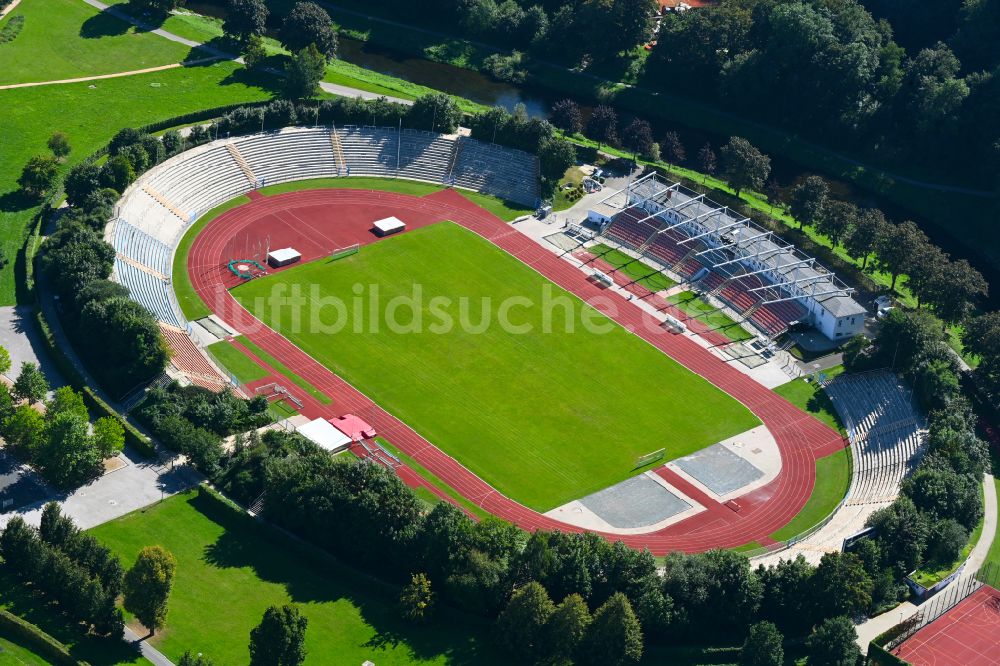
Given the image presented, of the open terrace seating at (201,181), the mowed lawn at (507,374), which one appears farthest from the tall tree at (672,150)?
the open terrace seating at (201,181)

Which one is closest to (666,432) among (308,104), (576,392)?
(576,392)

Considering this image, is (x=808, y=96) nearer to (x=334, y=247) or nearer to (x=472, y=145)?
(x=472, y=145)

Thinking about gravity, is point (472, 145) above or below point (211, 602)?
above

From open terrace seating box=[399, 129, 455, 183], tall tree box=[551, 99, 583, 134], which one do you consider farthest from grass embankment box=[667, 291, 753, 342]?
tall tree box=[551, 99, 583, 134]

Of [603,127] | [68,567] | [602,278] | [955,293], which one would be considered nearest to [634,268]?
[602,278]

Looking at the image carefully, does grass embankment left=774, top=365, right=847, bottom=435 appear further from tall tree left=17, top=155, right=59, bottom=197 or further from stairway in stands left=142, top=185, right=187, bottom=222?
tall tree left=17, top=155, right=59, bottom=197

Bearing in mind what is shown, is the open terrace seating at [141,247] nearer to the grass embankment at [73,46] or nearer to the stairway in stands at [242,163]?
the stairway in stands at [242,163]

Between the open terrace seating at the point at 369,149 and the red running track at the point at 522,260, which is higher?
the open terrace seating at the point at 369,149

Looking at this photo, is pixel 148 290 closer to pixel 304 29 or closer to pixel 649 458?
pixel 649 458
